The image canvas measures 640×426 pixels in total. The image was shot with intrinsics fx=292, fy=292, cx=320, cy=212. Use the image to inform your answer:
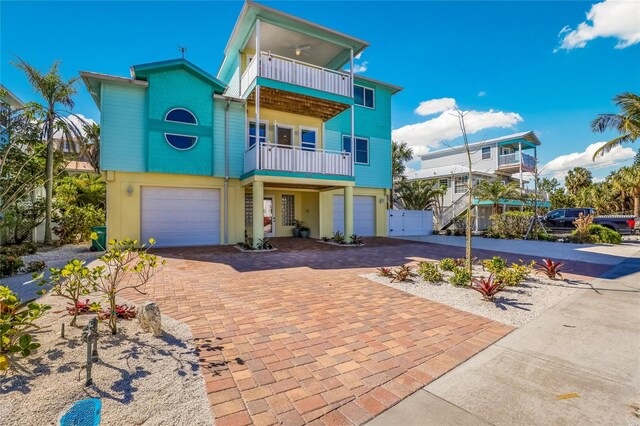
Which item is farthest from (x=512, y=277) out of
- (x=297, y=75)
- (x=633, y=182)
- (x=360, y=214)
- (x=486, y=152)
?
(x=633, y=182)

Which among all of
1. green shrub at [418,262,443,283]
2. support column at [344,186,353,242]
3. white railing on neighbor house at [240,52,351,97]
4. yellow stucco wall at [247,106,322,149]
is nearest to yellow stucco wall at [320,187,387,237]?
support column at [344,186,353,242]

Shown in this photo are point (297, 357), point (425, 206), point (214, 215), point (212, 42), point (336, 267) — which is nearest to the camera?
point (297, 357)

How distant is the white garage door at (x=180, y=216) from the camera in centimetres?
1213

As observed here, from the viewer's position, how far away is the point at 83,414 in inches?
88.4

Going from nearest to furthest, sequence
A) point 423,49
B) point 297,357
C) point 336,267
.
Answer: point 297,357
point 336,267
point 423,49

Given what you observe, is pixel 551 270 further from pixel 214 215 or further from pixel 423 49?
pixel 214 215

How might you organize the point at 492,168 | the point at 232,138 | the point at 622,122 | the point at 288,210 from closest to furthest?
the point at 232,138
the point at 622,122
the point at 288,210
the point at 492,168

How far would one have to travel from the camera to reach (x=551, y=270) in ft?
23.2

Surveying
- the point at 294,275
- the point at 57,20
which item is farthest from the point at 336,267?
the point at 57,20

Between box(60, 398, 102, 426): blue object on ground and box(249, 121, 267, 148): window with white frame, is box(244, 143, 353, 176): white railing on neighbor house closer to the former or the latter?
box(249, 121, 267, 148): window with white frame

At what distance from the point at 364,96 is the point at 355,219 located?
23.4 ft

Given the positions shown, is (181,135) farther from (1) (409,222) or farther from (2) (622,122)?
(2) (622,122)

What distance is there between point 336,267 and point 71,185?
601 inches

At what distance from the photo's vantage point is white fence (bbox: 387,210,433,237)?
18.4 m
